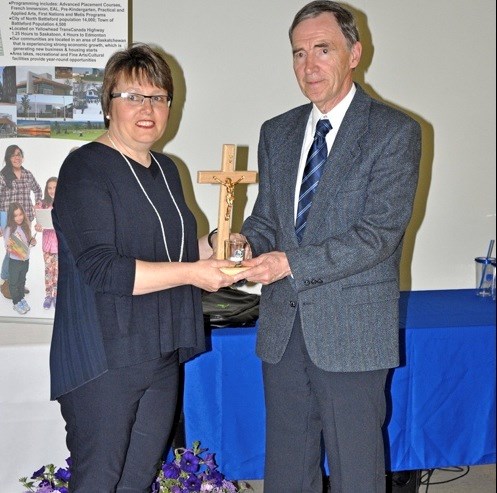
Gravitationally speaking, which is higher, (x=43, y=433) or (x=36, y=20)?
(x=36, y=20)

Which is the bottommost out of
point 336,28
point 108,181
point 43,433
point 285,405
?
point 43,433

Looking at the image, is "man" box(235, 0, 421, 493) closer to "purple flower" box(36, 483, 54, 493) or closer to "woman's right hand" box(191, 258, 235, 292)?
"woman's right hand" box(191, 258, 235, 292)

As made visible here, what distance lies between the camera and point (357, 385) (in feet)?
7.56

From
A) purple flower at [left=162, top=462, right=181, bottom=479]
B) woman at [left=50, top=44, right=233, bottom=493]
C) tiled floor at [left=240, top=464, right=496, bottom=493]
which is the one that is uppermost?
woman at [left=50, top=44, right=233, bottom=493]

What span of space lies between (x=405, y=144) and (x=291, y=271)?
0.46m

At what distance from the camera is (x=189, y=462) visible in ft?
9.50

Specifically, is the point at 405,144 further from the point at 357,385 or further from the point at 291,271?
the point at 357,385

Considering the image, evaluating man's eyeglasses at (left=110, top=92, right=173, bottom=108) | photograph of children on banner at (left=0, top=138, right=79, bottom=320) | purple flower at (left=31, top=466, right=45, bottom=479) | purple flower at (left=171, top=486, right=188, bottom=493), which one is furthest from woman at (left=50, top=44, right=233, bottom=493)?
photograph of children on banner at (left=0, top=138, right=79, bottom=320)

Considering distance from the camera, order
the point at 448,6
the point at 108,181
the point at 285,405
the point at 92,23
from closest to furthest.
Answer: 1. the point at 108,181
2. the point at 285,405
3. the point at 92,23
4. the point at 448,6

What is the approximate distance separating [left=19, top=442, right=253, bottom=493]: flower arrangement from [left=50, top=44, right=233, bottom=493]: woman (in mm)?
640

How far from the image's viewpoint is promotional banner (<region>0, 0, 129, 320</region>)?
3270 mm

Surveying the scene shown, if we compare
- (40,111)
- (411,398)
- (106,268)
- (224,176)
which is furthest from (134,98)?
(411,398)

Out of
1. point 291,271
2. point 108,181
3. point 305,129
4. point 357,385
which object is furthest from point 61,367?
point 305,129

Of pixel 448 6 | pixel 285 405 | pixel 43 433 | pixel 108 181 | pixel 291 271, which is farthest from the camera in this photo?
pixel 448 6
